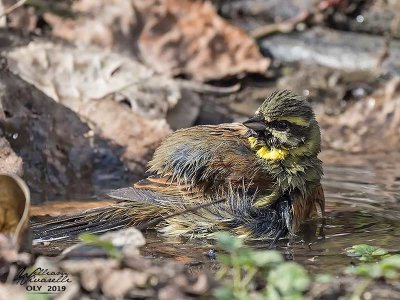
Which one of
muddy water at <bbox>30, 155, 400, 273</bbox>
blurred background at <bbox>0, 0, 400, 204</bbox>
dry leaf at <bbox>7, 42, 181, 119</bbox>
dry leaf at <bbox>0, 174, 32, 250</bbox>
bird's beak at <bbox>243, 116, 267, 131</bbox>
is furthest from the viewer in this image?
dry leaf at <bbox>7, 42, 181, 119</bbox>

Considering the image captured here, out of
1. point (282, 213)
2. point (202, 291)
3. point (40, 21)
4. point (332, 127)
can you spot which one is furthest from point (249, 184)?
point (40, 21)

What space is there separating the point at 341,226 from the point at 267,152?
2.11ft

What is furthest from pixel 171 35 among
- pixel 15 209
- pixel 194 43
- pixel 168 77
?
pixel 15 209

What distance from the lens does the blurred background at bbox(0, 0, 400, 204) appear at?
Answer: 6.80 metres

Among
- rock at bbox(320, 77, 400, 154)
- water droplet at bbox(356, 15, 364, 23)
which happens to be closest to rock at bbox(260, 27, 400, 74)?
water droplet at bbox(356, 15, 364, 23)

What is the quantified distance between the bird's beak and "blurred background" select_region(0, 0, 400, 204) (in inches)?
57.8

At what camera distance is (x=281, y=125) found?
5.48 meters

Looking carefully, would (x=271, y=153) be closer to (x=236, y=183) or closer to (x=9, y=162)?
(x=236, y=183)

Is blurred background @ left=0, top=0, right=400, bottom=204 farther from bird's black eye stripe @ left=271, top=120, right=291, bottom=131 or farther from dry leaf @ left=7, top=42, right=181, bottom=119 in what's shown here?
bird's black eye stripe @ left=271, top=120, right=291, bottom=131

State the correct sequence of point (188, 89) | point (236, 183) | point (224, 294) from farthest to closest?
1. point (188, 89)
2. point (236, 183)
3. point (224, 294)

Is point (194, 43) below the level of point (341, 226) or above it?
above

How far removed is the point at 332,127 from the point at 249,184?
311cm

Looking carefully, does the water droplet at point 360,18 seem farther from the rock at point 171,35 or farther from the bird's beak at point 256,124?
the bird's beak at point 256,124

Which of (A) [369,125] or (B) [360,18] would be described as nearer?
(A) [369,125]
